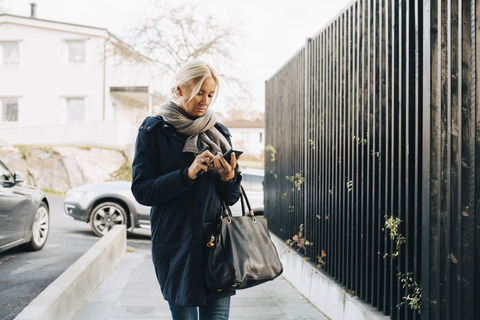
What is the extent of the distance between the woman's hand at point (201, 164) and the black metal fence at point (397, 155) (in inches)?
46.1

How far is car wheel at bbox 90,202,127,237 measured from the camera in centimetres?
845

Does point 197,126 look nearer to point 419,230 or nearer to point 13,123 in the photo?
point 419,230

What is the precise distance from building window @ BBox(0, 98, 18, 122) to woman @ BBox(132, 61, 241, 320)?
24654 mm

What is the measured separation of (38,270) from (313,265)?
3354 mm

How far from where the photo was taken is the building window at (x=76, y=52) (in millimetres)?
23766

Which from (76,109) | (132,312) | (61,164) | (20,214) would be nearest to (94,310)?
(132,312)

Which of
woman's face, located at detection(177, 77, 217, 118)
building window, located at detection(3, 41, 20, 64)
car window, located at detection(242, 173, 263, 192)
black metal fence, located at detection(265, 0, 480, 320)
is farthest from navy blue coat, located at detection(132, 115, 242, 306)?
building window, located at detection(3, 41, 20, 64)

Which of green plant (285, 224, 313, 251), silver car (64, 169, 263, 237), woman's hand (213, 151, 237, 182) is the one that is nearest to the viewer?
woman's hand (213, 151, 237, 182)

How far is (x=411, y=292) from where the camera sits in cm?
262

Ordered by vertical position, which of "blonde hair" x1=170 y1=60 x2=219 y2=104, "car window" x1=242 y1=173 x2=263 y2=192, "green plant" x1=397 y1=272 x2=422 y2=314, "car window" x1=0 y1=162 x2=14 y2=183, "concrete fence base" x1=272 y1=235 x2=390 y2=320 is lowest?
"concrete fence base" x1=272 y1=235 x2=390 y2=320

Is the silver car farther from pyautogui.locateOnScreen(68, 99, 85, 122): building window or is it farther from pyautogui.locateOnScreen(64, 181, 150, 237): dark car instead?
pyautogui.locateOnScreen(68, 99, 85, 122): building window

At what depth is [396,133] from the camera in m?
2.79

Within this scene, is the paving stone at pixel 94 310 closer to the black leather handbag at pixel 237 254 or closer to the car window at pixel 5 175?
the black leather handbag at pixel 237 254

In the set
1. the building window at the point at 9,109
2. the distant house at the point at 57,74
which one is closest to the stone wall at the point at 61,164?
the distant house at the point at 57,74
